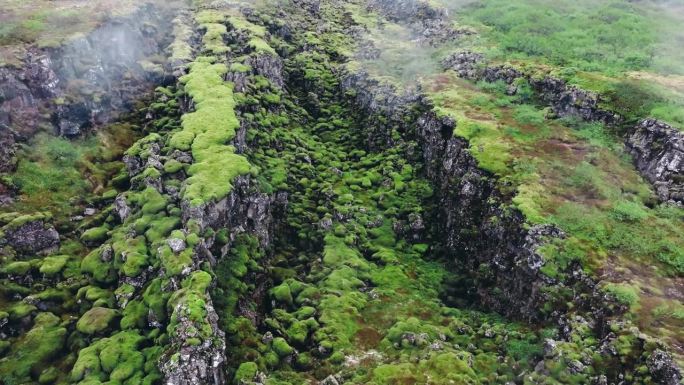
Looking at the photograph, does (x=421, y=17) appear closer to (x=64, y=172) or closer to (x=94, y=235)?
(x=64, y=172)

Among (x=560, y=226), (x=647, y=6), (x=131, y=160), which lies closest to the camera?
(x=560, y=226)

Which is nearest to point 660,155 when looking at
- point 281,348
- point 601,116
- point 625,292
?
point 601,116

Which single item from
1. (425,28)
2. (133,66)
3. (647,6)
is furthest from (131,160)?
(647,6)

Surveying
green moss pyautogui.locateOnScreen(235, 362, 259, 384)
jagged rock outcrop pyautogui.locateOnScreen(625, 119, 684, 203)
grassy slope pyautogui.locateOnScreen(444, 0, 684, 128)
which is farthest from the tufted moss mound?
grassy slope pyautogui.locateOnScreen(444, 0, 684, 128)

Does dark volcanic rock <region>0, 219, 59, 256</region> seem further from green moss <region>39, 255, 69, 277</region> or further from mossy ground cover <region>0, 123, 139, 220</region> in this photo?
mossy ground cover <region>0, 123, 139, 220</region>

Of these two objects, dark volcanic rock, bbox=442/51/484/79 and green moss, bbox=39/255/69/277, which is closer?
green moss, bbox=39/255/69/277

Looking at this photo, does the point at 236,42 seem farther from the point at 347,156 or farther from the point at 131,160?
the point at 131,160

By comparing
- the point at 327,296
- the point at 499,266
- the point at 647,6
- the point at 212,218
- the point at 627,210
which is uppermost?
the point at 647,6

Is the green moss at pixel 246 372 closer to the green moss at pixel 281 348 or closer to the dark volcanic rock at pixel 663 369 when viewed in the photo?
the green moss at pixel 281 348
